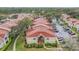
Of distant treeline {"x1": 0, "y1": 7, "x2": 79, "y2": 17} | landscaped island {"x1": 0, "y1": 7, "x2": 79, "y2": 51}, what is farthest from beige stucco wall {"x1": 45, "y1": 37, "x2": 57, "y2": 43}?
distant treeline {"x1": 0, "y1": 7, "x2": 79, "y2": 17}

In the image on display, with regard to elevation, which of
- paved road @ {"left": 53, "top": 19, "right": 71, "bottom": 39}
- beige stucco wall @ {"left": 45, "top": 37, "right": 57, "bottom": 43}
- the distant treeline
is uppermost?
the distant treeline

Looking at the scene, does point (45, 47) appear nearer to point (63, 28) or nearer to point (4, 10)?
point (63, 28)

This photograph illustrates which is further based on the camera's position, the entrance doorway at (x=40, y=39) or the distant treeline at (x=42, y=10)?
the distant treeline at (x=42, y=10)

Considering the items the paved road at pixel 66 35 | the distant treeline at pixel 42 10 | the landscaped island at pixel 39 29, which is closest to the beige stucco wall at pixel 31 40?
the landscaped island at pixel 39 29

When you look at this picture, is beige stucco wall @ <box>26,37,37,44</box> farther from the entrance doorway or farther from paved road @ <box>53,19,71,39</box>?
paved road @ <box>53,19,71,39</box>

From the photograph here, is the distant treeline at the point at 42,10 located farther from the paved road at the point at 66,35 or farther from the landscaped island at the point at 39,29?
the paved road at the point at 66,35

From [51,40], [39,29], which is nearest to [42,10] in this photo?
[39,29]

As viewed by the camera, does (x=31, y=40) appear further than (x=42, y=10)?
No

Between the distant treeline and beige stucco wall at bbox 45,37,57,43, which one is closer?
beige stucco wall at bbox 45,37,57,43

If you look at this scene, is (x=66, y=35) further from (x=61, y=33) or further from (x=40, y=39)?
(x=40, y=39)

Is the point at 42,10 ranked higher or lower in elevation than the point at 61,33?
higher

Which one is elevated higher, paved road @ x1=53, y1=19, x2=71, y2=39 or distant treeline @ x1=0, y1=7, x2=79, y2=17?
distant treeline @ x1=0, y1=7, x2=79, y2=17
